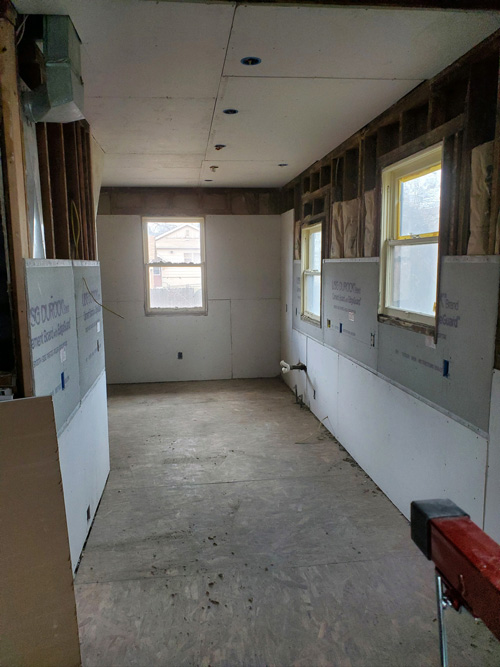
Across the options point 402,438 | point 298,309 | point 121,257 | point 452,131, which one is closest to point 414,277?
point 452,131

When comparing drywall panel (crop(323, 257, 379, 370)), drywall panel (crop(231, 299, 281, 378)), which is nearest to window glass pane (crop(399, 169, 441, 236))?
drywall panel (crop(323, 257, 379, 370))

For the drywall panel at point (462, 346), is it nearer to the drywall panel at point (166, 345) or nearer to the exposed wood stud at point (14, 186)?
the exposed wood stud at point (14, 186)

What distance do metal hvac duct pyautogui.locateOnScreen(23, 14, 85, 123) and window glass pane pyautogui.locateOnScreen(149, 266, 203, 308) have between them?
435cm

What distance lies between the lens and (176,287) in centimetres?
674

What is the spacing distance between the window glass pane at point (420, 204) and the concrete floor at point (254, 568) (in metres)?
1.95

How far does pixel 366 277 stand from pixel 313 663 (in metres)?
2.59

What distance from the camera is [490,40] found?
2.13 m

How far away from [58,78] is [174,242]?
461 cm

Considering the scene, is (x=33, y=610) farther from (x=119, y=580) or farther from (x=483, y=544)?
(x=483, y=544)

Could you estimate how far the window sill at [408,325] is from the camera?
2707 millimetres

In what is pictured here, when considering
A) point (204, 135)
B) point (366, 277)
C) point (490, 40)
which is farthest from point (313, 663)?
point (204, 135)

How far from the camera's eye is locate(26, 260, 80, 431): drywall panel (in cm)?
203

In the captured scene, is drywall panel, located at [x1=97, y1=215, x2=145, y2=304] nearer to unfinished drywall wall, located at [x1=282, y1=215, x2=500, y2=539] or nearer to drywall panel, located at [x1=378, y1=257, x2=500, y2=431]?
unfinished drywall wall, located at [x1=282, y1=215, x2=500, y2=539]

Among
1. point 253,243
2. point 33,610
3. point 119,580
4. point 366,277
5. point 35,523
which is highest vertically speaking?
point 253,243
